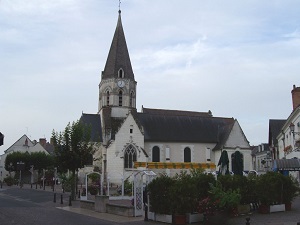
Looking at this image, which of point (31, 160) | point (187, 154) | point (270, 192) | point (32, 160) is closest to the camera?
point (270, 192)

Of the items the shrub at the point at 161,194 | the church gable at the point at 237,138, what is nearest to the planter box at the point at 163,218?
the shrub at the point at 161,194

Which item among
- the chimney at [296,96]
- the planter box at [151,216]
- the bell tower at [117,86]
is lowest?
the planter box at [151,216]

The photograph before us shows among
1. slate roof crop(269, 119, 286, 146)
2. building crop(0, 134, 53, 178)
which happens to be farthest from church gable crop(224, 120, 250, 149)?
building crop(0, 134, 53, 178)

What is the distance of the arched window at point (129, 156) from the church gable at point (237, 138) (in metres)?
13.0

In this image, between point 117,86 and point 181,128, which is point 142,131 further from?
point 117,86

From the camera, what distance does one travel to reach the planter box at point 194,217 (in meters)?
→ 14.3

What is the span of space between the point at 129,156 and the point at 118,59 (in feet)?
49.7

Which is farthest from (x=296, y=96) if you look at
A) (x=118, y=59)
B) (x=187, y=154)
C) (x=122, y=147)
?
(x=118, y=59)

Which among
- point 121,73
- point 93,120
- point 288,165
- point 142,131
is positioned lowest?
point 288,165

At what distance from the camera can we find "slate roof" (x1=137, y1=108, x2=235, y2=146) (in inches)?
1889

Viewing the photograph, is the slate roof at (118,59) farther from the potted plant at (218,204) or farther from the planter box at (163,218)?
the potted plant at (218,204)

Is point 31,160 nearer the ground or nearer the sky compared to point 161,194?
nearer the sky

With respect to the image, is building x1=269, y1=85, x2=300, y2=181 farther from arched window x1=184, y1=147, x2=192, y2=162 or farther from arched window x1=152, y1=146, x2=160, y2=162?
arched window x1=152, y1=146, x2=160, y2=162

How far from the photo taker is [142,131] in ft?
148
